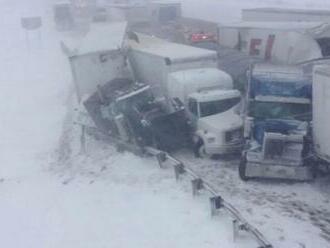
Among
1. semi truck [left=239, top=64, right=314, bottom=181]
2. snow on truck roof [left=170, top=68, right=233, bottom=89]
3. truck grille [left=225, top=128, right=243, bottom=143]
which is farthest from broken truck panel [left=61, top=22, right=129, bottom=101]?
truck grille [left=225, top=128, right=243, bottom=143]

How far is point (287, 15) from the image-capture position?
3259 centimetres

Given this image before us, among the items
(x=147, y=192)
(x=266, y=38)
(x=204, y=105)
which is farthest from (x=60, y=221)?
(x=266, y=38)

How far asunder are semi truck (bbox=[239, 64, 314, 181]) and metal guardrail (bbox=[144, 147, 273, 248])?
4.80 feet

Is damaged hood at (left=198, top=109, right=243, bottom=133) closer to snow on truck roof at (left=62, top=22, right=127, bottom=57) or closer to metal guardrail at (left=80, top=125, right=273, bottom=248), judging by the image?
metal guardrail at (left=80, top=125, right=273, bottom=248)

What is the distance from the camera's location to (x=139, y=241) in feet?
43.4

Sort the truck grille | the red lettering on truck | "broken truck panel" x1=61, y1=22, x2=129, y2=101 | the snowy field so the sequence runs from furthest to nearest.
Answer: the red lettering on truck < "broken truck panel" x1=61, y1=22, x2=129, y2=101 < the truck grille < the snowy field

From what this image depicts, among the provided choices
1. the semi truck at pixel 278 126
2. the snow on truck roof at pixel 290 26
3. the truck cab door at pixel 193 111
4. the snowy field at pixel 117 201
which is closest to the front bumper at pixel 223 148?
the snowy field at pixel 117 201

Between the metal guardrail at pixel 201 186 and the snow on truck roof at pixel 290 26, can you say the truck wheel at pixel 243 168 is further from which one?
the snow on truck roof at pixel 290 26

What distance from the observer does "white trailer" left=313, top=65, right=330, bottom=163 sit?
48.4 feet

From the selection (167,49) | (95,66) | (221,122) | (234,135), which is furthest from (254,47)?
(234,135)

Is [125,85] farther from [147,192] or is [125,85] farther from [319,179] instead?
[319,179]

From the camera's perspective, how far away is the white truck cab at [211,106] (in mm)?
17733

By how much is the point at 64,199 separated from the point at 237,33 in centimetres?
1537

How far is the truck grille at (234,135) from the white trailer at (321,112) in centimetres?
293
